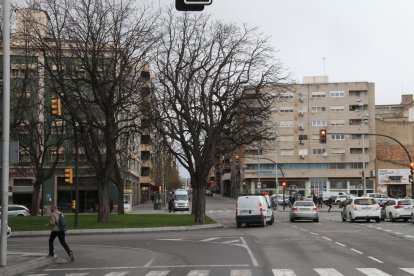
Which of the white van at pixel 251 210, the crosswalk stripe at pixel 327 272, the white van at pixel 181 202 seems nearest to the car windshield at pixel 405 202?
the white van at pixel 251 210

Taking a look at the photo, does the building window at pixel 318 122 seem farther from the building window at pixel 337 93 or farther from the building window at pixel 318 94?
the building window at pixel 337 93

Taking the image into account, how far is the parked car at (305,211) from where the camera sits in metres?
40.1

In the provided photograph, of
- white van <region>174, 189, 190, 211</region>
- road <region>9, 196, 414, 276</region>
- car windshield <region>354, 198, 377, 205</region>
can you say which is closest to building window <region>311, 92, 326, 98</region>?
white van <region>174, 189, 190, 211</region>

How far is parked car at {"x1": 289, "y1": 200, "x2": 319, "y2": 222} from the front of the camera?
131ft

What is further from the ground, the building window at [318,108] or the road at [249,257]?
the building window at [318,108]

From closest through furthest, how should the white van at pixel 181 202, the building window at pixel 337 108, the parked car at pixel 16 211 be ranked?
1. the parked car at pixel 16 211
2. the white van at pixel 181 202
3. the building window at pixel 337 108

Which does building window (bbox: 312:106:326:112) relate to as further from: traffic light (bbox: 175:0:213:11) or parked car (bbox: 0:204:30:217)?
traffic light (bbox: 175:0:213:11)

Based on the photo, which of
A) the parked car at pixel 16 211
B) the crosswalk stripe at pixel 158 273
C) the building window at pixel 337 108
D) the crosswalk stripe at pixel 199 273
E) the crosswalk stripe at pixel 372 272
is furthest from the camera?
the building window at pixel 337 108

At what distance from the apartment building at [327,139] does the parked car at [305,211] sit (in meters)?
61.6

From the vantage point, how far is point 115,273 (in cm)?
1409

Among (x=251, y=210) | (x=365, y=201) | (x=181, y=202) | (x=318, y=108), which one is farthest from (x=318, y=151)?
(x=251, y=210)

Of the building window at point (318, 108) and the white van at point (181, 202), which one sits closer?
the white van at point (181, 202)

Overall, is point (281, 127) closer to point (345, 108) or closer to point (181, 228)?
point (345, 108)

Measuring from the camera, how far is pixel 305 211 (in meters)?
40.2
